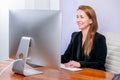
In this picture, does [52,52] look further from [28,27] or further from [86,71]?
[86,71]

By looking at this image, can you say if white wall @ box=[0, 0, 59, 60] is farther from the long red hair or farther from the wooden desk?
the wooden desk

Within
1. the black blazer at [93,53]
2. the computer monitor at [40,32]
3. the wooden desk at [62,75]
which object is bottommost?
the wooden desk at [62,75]

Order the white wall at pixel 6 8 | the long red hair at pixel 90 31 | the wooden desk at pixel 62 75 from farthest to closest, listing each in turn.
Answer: the white wall at pixel 6 8 → the long red hair at pixel 90 31 → the wooden desk at pixel 62 75

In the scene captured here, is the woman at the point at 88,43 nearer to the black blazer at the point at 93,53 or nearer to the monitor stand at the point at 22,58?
the black blazer at the point at 93,53

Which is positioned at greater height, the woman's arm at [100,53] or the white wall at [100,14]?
the white wall at [100,14]

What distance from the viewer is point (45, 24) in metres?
1.76

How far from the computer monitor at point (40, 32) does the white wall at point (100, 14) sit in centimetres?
132

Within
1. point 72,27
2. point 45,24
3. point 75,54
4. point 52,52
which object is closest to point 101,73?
point 52,52

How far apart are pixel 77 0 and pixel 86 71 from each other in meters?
1.41

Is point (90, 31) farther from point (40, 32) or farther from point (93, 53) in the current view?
point (40, 32)

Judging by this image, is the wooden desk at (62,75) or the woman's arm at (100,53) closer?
the wooden desk at (62,75)

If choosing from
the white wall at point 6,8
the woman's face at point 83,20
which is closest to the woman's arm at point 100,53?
the woman's face at point 83,20

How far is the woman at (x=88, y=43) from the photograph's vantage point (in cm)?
254

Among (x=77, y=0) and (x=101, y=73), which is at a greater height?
(x=77, y=0)
